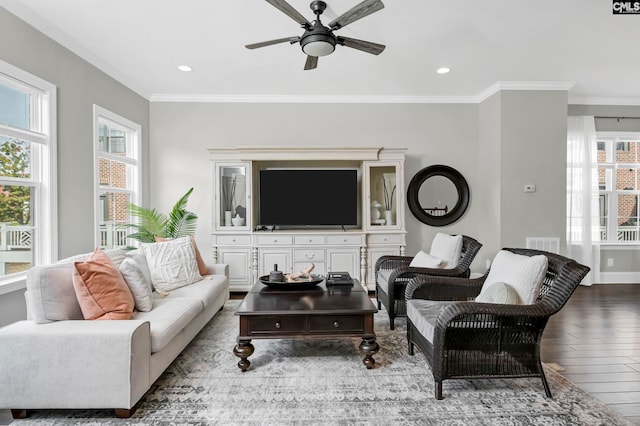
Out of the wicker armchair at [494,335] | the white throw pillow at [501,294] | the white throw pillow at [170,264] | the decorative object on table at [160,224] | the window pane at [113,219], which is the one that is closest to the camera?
the wicker armchair at [494,335]

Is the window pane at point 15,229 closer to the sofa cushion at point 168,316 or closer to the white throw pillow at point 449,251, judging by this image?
the sofa cushion at point 168,316

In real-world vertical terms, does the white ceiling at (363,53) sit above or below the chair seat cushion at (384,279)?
above

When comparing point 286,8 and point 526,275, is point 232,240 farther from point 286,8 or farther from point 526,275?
point 526,275

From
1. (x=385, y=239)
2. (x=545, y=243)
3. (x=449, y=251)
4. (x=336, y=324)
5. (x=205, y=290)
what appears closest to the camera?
(x=336, y=324)

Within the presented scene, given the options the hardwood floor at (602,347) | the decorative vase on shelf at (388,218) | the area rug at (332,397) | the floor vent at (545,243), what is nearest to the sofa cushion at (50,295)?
the area rug at (332,397)

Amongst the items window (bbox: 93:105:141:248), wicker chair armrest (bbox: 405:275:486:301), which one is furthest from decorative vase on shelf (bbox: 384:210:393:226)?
window (bbox: 93:105:141:248)

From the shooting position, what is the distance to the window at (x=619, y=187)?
4.97m

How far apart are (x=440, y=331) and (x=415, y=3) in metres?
2.43

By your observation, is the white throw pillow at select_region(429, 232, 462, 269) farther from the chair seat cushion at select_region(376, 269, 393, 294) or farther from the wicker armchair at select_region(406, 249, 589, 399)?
the wicker armchair at select_region(406, 249, 589, 399)

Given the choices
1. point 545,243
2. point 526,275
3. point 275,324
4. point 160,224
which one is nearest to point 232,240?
point 160,224

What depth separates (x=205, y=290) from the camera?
3.00 meters

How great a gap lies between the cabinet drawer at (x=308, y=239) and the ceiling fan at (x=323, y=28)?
7.58ft

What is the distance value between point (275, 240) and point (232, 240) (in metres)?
0.59

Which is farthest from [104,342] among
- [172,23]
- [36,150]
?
[172,23]
